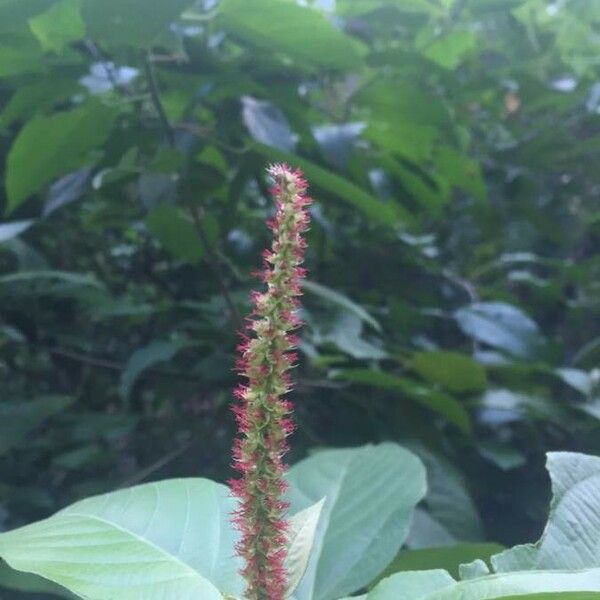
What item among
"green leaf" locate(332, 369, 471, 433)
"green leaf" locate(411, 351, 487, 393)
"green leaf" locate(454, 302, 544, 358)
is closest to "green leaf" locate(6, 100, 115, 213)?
"green leaf" locate(332, 369, 471, 433)

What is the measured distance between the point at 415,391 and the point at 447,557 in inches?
17.0

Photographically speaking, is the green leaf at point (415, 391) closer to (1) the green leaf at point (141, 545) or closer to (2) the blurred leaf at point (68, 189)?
(2) the blurred leaf at point (68, 189)

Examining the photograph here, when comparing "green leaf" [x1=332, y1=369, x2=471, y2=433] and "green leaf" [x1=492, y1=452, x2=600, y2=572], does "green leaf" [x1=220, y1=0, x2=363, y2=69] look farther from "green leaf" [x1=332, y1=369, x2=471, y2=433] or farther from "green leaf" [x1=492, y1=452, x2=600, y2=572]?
"green leaf" [x1=492, y1=452, x2=600, y2=572]

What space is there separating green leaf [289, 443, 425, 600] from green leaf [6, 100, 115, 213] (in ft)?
1.50

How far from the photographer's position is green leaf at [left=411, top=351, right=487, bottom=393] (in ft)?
3.67

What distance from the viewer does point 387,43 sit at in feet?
4.90

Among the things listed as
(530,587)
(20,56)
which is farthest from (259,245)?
(530,587)

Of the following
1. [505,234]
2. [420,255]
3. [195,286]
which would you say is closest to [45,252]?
[195,286]

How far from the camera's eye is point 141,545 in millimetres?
448

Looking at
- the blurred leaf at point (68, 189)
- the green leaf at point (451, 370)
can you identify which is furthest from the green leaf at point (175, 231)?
the green leaf at point (451, 370)

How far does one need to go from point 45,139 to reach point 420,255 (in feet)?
2.42

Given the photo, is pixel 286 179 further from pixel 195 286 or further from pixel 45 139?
pixel 195 286

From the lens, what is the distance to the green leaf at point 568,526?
429mm

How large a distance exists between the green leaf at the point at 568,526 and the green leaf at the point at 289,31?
0.61 metres
